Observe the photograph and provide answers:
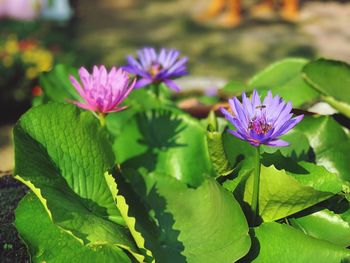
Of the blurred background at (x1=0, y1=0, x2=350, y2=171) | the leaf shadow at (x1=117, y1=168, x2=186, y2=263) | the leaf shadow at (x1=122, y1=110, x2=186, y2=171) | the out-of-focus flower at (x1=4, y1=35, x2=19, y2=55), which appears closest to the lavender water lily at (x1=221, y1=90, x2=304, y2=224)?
the leaf shadow at (x1=117, y1=168, x2=186, y2=263)

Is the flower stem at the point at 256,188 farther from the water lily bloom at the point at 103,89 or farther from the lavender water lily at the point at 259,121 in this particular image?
the water lily bloom at the point at 103,89

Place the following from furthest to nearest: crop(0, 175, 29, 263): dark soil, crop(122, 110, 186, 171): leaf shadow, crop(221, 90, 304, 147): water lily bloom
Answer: crop(122, 110, 186, 171): leaf shadow, crop(0, 175, 29, 263): dark soil, crop(221, 90, 304, 147): water lily bloom

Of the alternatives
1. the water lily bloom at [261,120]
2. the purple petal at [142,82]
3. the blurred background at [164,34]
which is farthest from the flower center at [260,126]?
the blurred background at [164,34]

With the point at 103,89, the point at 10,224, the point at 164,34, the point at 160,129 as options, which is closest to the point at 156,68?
the point at 160,129

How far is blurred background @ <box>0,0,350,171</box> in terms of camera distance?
168 inches

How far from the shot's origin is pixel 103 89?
1170 mm

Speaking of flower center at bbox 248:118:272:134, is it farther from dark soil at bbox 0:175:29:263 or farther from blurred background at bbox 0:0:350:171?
blurred background at bbox 0:0:350:171

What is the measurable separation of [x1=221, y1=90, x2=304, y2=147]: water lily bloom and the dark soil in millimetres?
422

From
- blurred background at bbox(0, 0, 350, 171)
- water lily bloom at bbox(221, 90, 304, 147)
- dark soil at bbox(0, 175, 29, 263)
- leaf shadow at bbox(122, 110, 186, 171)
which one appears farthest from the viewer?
blurred background at bbox(0, 0, 350, 171)

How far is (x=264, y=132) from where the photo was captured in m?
1.01

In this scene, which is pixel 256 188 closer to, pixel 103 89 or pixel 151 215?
pixel 151 215

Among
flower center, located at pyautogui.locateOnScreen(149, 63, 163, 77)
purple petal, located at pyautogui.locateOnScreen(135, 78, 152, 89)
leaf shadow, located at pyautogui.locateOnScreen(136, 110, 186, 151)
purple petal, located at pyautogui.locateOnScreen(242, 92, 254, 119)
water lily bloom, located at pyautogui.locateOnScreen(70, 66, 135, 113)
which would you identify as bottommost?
leaf shadow, located at pyautogui.locateOnScreen(136, 110, 186, 151)

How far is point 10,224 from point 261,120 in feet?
1.58

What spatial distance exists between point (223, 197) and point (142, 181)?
220 mm
